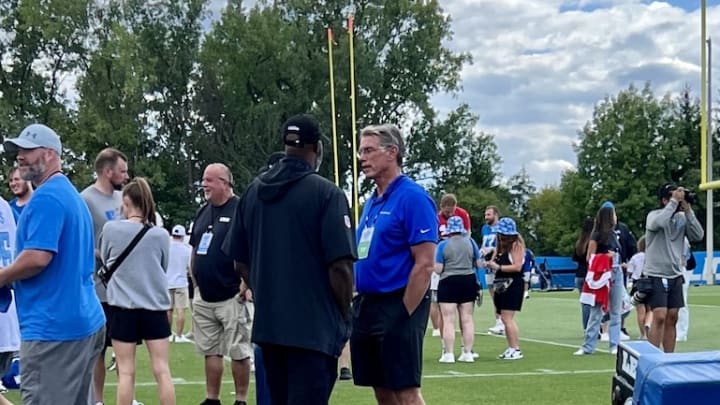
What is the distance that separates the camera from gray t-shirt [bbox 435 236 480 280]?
12984 millimetres

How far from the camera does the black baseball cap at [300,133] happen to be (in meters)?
5.27

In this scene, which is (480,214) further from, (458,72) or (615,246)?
(615,246)

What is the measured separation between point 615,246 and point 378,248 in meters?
8.08

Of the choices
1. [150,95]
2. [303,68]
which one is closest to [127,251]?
[303,68]

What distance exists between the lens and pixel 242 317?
8828 mm

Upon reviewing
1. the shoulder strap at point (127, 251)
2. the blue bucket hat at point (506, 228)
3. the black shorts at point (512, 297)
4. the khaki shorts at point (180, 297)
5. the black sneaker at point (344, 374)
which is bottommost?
the black sneaker at point (344, 374)

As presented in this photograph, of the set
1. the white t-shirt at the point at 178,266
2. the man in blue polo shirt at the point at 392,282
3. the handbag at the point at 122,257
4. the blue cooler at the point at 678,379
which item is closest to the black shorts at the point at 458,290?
the white t-shirt at the point at 178,266

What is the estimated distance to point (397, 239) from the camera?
603 centimetres

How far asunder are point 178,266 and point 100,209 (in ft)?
28.1

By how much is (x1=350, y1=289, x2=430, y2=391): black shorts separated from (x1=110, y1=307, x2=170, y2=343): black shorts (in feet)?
6.92

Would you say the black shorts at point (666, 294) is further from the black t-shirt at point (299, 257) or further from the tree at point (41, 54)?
the tree at point (41, 54)

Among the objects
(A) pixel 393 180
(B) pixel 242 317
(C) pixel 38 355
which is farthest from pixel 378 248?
(B) pixel 242 317

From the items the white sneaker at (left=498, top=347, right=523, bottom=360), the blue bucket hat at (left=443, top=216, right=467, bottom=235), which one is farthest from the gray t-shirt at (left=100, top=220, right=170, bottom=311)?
the white sneaker at (left=498, top=347, right=523, bottom=360)

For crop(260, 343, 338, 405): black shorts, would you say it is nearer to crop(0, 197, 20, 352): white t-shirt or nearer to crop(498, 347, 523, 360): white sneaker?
crop(0, 197, 20, 352): white t-shirt
